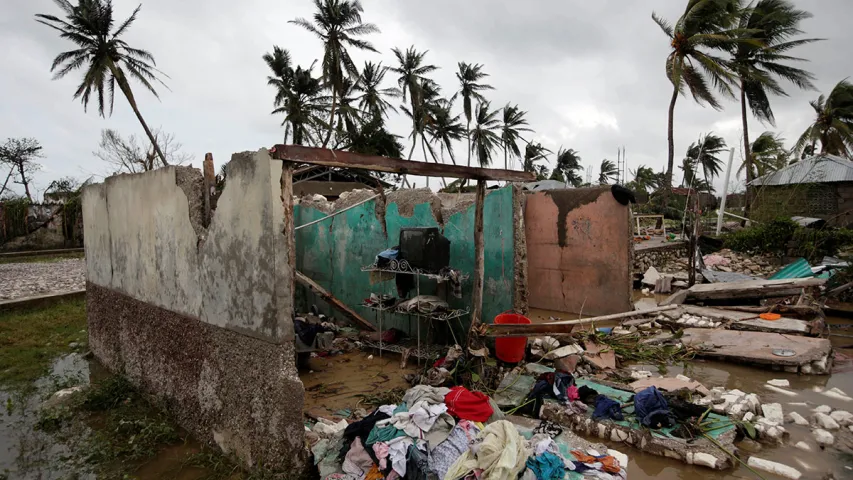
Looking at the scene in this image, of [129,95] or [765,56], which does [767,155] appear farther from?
[129,95]

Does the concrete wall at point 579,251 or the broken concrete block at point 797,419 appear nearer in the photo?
the broken concrete block at point 797,419

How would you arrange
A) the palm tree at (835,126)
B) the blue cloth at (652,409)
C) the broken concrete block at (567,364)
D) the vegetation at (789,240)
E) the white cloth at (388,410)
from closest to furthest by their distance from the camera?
the white cloth at (388,410) → the blue cloth at (652,409) → the broken concrete block at (567,364) → the vegetation at (789,240) → the palm tree at (835,126)

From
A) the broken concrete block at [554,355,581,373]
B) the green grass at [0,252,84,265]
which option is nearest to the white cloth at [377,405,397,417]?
the broken concrete block at [554,355,581,373]

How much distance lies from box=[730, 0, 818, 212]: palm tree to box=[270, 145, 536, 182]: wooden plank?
19367mm

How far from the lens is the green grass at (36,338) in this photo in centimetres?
587

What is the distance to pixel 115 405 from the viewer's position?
190 inches

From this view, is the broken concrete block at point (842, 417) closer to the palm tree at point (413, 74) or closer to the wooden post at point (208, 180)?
the wooden post at point (208, 180)

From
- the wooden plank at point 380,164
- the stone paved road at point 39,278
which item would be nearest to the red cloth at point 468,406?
the wooden plank at point 380,164

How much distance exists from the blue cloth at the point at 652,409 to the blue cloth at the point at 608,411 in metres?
0.15

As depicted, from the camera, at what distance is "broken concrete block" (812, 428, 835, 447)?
3.65m

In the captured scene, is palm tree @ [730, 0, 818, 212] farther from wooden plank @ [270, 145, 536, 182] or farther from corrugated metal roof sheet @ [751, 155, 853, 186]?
wooden plank @ [270, 145, 536, 182]

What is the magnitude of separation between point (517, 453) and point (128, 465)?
3183 mm

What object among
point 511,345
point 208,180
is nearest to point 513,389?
point 511,345

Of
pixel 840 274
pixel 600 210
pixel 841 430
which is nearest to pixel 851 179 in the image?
Answer: pixel 840 274
